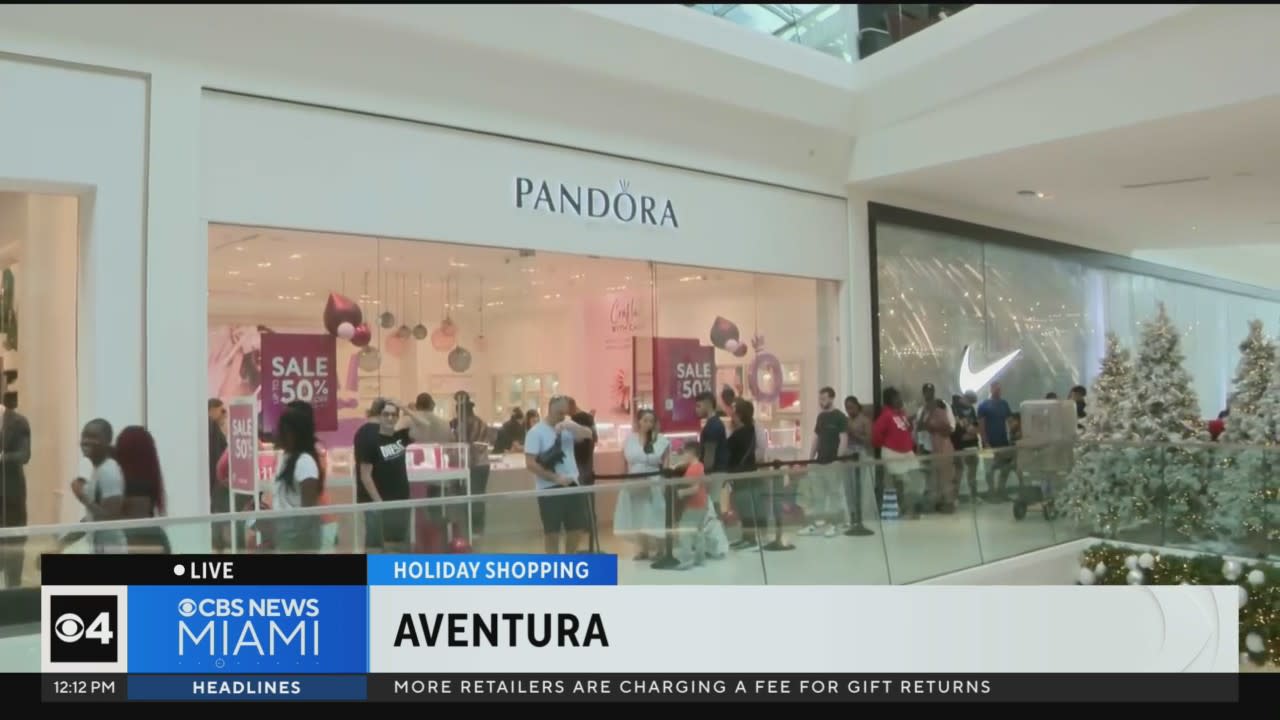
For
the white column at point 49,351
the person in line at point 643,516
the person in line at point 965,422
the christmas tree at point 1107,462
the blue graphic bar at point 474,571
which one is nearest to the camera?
the blue graphic bar at point 474,571

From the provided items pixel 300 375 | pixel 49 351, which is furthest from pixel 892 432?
pixel 49 351

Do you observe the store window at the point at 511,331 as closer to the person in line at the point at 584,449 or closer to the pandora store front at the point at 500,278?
the pandora store front at the point at 500,278

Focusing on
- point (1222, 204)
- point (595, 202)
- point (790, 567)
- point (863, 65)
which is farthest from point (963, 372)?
point (790, 567)

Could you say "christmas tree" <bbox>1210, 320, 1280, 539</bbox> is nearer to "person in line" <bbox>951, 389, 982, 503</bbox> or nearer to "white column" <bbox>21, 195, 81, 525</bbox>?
"person in line" <bbox>951, 389, 982, 503</bbox>

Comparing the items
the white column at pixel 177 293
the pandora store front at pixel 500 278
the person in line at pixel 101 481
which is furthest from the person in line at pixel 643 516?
the white column at pixel 177 293

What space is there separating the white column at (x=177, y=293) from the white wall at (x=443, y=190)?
0.48 feet

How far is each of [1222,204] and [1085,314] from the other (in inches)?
148

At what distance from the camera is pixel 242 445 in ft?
23.5

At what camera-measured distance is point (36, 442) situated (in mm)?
8023

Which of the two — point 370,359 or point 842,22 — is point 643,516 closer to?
point 370,359

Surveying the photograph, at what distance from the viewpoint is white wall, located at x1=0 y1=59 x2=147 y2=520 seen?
252 inches

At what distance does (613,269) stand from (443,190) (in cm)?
220

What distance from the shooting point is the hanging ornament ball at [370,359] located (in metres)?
8.56
